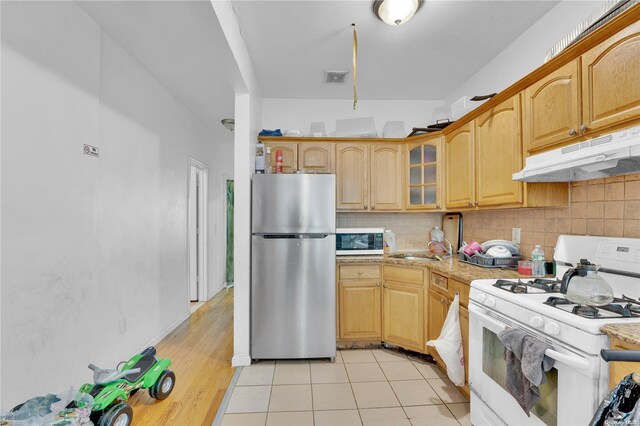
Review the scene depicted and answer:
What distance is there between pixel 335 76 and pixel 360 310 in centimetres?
232

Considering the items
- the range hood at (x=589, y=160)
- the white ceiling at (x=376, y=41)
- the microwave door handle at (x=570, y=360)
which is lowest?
the microwave door handle at (x=570, y=360)

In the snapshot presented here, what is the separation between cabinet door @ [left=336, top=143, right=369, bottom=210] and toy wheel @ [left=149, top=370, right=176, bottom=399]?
2.09 meters

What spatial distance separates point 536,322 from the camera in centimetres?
126

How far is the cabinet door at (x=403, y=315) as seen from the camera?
2582 mm

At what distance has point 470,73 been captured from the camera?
295 centimetres

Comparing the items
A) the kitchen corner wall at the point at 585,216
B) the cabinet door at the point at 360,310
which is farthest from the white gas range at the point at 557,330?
the cabinet door at the point at 360,310

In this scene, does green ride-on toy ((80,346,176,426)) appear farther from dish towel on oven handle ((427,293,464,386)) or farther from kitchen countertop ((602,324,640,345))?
kitchen countertop ((602,324,640,345))

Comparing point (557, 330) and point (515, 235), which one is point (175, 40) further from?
point (515, 235)

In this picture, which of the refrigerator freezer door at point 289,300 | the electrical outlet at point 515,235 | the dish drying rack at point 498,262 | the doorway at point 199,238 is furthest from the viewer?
the doorway at point 199,238

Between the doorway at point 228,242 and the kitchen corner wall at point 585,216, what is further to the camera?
the doorway at point 228,242

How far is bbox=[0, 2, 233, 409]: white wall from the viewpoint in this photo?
1541 mm

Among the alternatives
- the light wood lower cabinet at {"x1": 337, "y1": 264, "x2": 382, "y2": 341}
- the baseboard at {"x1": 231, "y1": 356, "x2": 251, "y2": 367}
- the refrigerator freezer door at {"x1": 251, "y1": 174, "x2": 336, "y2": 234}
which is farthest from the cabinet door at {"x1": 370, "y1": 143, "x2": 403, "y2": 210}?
the baseboard at {"x1": 231, "y1": 356, "x2": 251, "y2": 367}

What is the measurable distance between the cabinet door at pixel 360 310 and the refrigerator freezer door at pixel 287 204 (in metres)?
0.66

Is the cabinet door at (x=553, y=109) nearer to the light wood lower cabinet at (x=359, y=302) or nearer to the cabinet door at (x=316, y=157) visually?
the light wood lower cabinet at (x=359, y=302)
